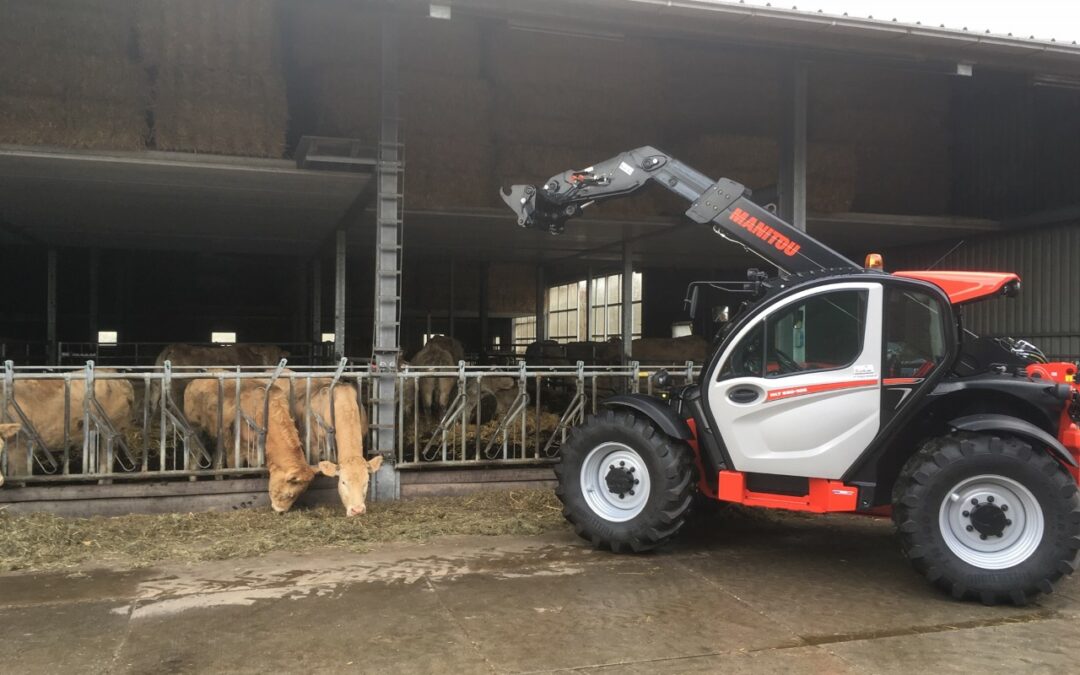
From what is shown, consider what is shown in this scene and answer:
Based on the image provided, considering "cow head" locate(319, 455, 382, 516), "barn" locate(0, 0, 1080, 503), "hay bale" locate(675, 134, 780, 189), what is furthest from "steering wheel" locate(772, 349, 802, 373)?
"hay bale" locate(675, 134, 780, 189)

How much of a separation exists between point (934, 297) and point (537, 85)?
7.03m

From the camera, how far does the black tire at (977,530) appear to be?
4.41 meters

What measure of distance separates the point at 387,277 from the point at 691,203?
10.2ft

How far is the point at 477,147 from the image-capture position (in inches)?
392

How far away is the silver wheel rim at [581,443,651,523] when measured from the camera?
5574mm

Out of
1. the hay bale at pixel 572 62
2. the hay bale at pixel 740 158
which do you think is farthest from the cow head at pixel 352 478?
the hay bale at pixel 740 158

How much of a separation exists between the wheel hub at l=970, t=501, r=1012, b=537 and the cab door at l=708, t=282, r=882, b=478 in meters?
0.73

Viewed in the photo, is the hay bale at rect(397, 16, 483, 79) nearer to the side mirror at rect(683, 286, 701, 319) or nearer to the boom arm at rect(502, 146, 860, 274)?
the boom arm at rect(502, 146, 860, 274)

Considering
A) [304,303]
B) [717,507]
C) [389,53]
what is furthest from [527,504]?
[304,303]

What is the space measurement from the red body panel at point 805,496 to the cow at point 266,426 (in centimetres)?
339

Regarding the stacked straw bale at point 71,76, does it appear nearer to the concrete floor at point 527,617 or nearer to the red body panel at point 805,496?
the concrete floor at point 527,617

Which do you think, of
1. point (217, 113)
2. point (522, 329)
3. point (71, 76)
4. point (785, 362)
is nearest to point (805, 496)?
point (785, 362)

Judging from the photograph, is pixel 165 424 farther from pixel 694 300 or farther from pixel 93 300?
pixel 93 300

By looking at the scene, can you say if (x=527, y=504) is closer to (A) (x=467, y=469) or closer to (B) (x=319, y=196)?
(A) (x=467, y=469)
